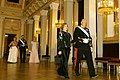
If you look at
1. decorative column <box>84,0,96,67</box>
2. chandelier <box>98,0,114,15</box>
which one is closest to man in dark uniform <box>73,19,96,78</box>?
decorative column <box>84,0,96,67</box>

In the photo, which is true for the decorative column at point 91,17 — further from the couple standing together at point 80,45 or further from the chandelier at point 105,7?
the couple standing together at point 80,45

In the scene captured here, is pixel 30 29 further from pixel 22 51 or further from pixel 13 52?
pixel 13 52

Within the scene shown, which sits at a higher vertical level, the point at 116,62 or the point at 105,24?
the point at 105,24

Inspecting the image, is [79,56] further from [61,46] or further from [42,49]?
[42,49]

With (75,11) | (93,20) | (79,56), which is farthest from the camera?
(75,11)

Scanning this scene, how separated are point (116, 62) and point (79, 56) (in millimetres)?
1784

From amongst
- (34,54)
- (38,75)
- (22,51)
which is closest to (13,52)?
(22,51)

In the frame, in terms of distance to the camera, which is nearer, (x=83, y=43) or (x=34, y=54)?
(x=83, y=43)

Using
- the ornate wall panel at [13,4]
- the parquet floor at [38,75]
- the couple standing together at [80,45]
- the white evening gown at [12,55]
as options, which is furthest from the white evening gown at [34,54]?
the ornate wall panel at [13,4]

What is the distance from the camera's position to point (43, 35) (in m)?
16.2

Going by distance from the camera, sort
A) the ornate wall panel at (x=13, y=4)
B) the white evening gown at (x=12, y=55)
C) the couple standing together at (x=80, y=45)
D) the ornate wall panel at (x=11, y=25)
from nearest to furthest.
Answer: the couple standing together at (x=80, y=45), the white evening gown at (x=12, y=55), the ornate wall panel at (x=13, y=4), the ornate wall panel at (x=11, y=25)

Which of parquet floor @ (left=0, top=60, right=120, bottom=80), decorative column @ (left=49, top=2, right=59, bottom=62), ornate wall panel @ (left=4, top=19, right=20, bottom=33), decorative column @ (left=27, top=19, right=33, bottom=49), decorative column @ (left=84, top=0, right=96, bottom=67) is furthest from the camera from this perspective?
ornate wall panel @ (left=4, top=19, right=20, bottom=33)

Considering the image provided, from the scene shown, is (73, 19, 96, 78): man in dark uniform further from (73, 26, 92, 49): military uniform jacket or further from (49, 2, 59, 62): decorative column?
→ (49, 2, 59, 62): decorative column

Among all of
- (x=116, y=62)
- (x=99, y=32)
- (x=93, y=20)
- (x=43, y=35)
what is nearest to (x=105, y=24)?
(x=99, y=32)
